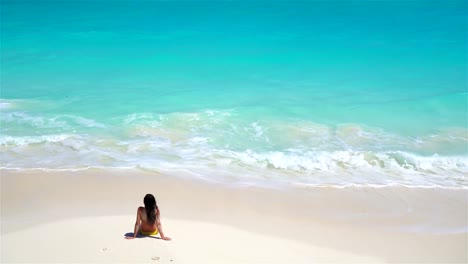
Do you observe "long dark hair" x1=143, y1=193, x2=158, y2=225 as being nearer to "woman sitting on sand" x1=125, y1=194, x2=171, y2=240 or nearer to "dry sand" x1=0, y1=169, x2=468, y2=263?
"woman sitting on sand" x1=125, y1=194, x2=171, y2=240

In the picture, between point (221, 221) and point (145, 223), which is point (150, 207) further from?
point (221, 221)

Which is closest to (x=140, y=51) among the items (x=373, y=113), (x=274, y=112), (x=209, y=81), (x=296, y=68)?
(x=209, y=81)

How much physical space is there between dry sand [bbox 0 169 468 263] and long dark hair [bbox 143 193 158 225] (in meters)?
0.30

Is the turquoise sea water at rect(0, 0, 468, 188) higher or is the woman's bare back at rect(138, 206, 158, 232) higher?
the turquoise sea water at rect(0, 0, 468, 188)

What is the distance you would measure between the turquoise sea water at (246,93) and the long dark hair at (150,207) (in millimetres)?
2658

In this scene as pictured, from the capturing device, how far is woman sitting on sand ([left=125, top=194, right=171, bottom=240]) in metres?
5.71

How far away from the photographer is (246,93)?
14312 mm

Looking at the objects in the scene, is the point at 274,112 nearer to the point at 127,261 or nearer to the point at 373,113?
the point at 373,113

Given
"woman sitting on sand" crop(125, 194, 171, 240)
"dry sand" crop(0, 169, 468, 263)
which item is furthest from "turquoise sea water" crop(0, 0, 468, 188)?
"woman sitting on sand" crop(125, 194, 171, 240)

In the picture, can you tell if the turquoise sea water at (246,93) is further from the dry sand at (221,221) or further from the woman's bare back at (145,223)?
the woman's bare back at (145,223)

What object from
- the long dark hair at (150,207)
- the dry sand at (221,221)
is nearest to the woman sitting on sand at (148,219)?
the long dark hair at (150,207)

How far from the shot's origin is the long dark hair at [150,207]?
570 cm

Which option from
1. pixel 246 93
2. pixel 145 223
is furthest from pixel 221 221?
pixel 246 93

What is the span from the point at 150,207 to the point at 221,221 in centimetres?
139
